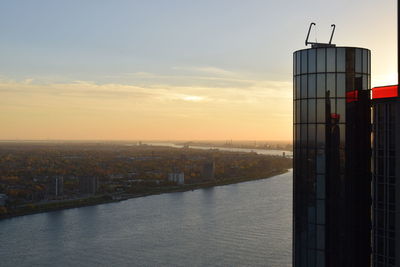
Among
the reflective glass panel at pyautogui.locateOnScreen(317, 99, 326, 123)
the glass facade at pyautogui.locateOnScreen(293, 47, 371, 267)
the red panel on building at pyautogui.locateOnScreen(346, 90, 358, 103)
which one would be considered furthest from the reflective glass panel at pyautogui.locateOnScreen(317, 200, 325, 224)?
the red panel on building at pyautogui.locateOnScreen(346, 90, 358, 103)

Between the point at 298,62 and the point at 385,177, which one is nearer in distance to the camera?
the point at 298,62

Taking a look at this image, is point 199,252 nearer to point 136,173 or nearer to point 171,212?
point 171,212

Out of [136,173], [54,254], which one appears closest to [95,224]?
[54,254]

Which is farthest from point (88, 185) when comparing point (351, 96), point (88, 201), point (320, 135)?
point (351, 96)

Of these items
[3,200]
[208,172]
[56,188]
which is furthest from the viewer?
[208,172]

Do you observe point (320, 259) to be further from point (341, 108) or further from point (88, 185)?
point (88, 185)

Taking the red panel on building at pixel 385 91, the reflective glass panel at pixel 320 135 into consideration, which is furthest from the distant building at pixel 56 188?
the reflective glass panel at pixel 320 135

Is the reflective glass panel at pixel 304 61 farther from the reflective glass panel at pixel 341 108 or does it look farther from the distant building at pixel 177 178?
the distant building at pixel 177 178
